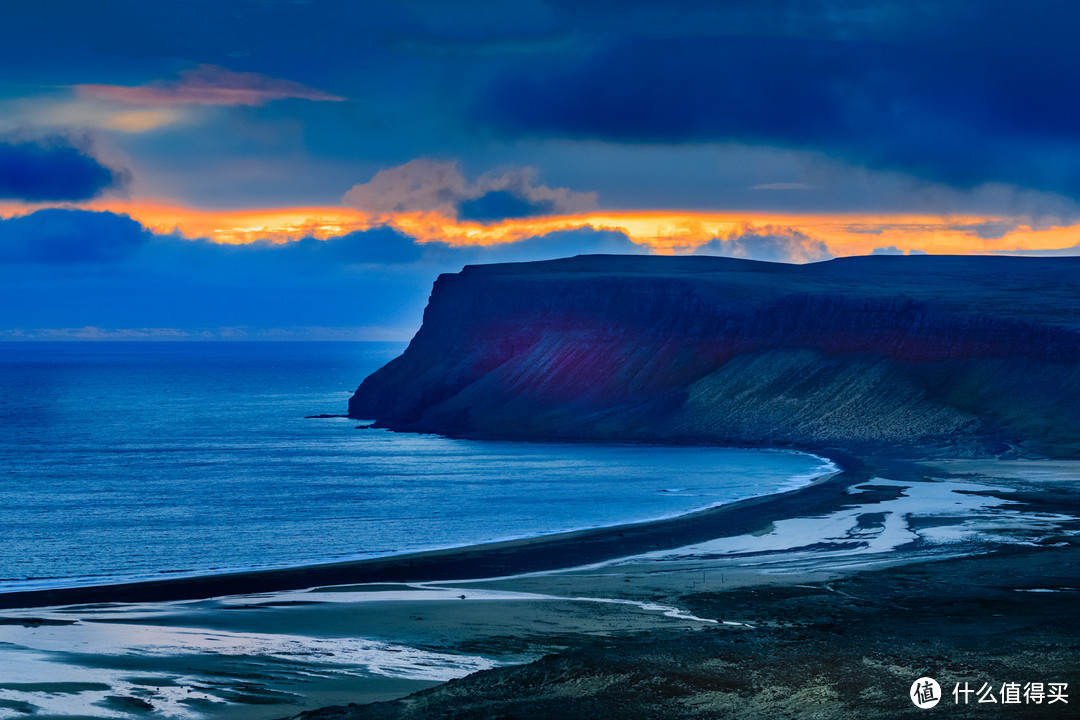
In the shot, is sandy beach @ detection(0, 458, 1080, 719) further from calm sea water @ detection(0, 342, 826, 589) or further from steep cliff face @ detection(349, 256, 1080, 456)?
steep cliff face @ detection(349, 256, 1080, 456)

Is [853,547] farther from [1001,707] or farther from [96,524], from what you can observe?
[96,524]

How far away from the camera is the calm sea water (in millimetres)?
51812

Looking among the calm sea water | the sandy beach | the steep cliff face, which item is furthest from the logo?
the steep cliff face

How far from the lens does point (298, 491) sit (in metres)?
75.8

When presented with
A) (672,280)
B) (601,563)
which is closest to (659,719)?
(601,563)

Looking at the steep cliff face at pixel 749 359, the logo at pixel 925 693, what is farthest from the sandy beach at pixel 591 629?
the steep cliff face at pixel 749 359

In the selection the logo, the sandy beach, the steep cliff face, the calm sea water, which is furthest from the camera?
the steep cliff face

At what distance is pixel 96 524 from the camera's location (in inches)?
2347

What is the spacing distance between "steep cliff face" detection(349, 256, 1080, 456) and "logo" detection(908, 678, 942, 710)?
7583cm

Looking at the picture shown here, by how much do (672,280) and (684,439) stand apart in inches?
1191

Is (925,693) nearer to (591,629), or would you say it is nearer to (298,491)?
(591,629)

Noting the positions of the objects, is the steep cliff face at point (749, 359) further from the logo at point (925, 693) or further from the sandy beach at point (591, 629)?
the logo at point (925, 693)

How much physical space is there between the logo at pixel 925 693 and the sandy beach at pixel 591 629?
262 millimetres

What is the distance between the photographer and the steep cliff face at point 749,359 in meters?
108
